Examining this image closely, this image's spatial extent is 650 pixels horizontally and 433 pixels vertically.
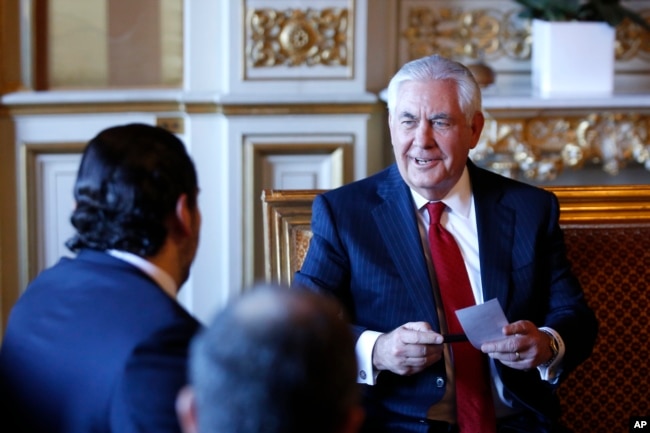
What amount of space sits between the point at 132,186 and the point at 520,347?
3.12ft

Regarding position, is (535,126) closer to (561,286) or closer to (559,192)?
(559,192)

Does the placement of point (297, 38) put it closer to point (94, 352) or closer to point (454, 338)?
point (454, 338)

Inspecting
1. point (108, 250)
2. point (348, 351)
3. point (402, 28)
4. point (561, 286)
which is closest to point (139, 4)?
point (402, 28)

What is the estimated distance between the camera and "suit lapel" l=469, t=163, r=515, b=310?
2.48 meters

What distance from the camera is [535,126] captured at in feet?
14.4

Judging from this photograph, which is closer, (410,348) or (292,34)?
(410,348)

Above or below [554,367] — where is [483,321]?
above

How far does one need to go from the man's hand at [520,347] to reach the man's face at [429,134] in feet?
1.40

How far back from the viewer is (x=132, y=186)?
5.59 ft

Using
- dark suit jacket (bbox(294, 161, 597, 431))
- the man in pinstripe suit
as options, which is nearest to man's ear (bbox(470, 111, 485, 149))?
the man in pinstripe suit

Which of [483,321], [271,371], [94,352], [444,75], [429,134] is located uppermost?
[444,75]

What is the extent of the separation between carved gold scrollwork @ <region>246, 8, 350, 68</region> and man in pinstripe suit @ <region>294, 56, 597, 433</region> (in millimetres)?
1791

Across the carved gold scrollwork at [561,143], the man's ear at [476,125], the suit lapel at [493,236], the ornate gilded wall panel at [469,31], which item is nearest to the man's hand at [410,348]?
the suit lapel at [493,236]

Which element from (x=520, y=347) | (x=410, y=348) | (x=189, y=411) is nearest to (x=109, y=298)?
(x=189, y=411)
